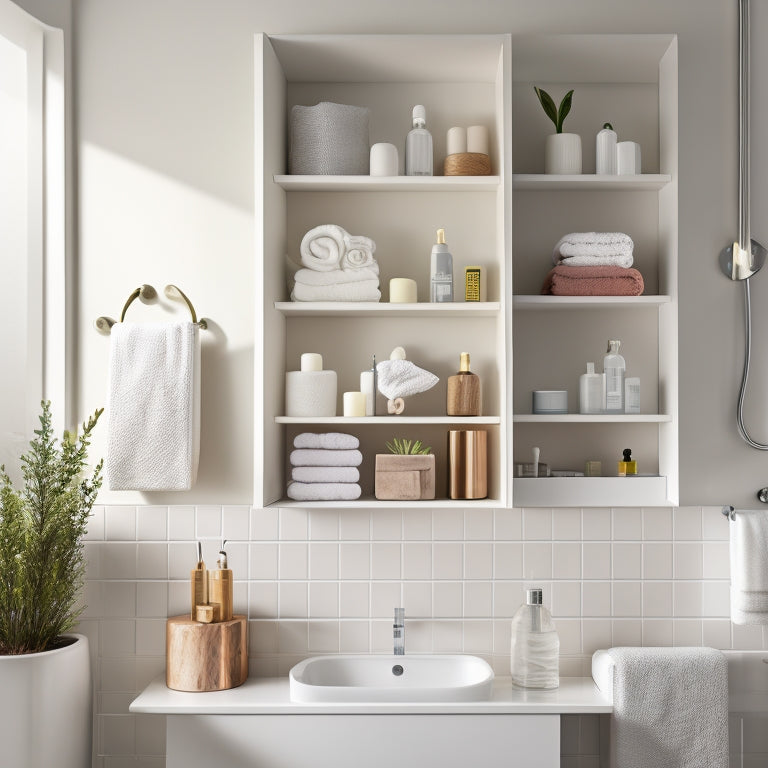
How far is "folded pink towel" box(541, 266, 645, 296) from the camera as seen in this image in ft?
6.75

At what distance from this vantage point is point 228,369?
2.16 metres

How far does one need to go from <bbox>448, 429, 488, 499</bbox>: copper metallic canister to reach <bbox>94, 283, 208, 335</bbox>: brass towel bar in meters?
0.76

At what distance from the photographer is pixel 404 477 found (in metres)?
2.04

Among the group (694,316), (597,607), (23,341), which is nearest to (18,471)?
(23,341)

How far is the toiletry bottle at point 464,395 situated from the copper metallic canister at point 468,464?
0.19ft

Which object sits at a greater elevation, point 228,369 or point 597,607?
point 228,369

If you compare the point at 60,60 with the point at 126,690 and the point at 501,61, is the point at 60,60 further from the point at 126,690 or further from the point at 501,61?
the point at 126,690

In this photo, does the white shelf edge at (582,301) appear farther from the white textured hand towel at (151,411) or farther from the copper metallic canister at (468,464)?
the white textured hand towel at (151,411)

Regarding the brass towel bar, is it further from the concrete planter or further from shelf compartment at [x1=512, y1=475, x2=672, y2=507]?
shelf compartment at [x1=512, y1=475, x2=672, y2=507]

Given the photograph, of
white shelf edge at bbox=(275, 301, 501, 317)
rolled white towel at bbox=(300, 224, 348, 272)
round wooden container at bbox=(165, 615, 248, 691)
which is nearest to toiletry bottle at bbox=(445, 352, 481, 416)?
white shelf edge at bbox=(275, 301, 501, 317)

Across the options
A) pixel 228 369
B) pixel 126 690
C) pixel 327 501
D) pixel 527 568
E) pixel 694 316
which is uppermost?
pixel 694 316

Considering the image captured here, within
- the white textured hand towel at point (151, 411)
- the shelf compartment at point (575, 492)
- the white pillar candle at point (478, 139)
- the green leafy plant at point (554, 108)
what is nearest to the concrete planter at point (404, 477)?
the shelf compartment at point (575, 492)

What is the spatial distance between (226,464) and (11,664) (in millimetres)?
699

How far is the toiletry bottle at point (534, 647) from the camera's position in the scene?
197 centimetres
